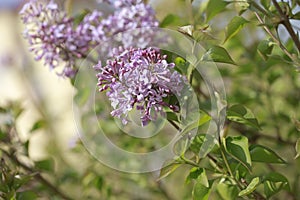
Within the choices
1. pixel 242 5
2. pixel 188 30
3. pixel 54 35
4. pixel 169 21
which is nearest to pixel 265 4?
pixel 242 5

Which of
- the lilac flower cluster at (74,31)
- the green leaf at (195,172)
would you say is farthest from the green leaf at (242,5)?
the green leaf at (195,172)

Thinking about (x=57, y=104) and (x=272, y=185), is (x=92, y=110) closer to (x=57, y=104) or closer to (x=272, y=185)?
(x=272, y=185)

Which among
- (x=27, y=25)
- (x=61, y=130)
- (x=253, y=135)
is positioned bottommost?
(x=61, y=130)


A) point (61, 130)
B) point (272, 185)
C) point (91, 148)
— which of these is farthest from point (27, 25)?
point (61, 130)

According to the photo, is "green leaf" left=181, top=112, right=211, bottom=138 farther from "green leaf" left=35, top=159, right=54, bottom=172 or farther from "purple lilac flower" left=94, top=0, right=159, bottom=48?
"green leaf" left=35, top=159, right=54, bottom=172

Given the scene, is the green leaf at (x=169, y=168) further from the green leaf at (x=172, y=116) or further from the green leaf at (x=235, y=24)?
the green leaf at (x=235, y=24)

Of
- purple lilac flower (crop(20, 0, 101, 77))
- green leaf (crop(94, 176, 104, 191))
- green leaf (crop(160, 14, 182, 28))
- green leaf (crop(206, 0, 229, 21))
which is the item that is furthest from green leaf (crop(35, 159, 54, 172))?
green leaf (crop(206, 0, 229, 21))

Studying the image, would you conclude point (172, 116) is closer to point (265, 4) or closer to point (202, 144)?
point (202, 144)
